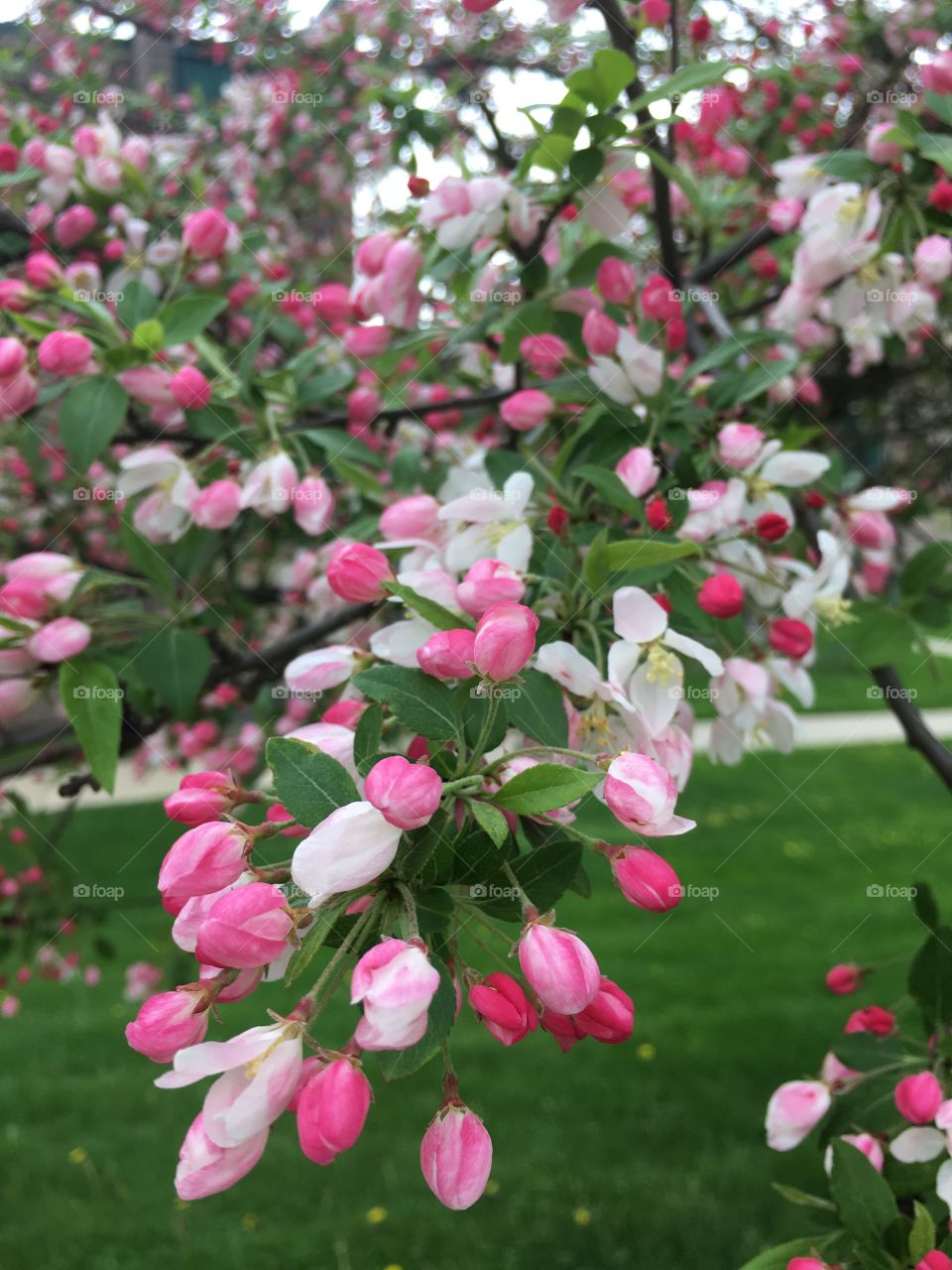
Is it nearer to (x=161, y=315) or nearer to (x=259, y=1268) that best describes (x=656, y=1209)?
(x=259, y=1268)

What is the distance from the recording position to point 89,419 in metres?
1.12

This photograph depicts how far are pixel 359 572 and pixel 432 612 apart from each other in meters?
0.08

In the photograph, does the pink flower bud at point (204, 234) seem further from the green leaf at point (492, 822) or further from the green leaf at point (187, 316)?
the green leaf at point (492, 822)

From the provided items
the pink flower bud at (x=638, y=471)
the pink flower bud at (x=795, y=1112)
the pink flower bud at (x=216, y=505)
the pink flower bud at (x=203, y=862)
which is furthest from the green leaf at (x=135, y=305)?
the pink flower bud at (x=795, y=1112)

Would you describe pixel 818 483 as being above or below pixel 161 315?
below

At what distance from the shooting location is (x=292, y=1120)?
291cm

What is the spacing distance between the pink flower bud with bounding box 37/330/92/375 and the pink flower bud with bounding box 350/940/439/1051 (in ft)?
2.62

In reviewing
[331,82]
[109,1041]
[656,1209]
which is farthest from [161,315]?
[109,1041]

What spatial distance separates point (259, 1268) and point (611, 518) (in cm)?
205

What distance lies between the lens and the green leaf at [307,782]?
58 centimetres

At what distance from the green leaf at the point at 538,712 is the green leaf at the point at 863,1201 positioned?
0.45 metres

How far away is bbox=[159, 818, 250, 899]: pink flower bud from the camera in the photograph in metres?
0.59

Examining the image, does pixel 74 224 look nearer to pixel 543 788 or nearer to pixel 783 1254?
pixel 543 788

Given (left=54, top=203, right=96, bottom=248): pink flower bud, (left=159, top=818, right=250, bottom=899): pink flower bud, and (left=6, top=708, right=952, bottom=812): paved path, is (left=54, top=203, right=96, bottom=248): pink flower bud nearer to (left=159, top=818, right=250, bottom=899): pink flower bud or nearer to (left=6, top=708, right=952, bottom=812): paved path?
Answer: (left=159, top=818, right=250, bottom=899): pink flower bud
